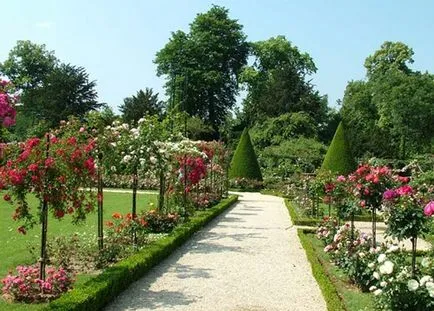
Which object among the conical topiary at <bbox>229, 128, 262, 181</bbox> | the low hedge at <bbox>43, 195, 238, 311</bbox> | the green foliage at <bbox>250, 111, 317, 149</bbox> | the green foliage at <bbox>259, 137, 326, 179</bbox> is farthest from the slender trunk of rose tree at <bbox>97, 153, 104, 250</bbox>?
the green foliage at <bbox>250, 111, 317, 149</bbox>

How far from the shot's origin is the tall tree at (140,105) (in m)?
45.1

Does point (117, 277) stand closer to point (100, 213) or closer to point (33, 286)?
point (33, 286)

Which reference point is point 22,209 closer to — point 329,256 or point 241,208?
A: point 329,256

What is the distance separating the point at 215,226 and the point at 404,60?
3737 centimetres

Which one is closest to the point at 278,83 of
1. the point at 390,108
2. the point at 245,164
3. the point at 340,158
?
the point at 390,108

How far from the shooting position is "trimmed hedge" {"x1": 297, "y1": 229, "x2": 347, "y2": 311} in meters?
7.10

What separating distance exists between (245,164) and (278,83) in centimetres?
1515

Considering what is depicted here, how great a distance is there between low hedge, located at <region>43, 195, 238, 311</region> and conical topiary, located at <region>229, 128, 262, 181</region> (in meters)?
19.7

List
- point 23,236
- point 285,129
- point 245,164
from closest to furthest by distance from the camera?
point 23,236, point 245,164, point 285,129

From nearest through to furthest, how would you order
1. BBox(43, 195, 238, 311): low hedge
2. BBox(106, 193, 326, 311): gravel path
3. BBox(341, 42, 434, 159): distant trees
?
BBox(43, 195, 238, 311): low hedge, BBox(106, 193, 326, 311): gravel path, BBox(341, 42, 434, 159): distant trees

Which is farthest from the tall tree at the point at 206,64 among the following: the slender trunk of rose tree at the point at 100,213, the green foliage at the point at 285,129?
the slender trunk of rose tree at the point at 100,213

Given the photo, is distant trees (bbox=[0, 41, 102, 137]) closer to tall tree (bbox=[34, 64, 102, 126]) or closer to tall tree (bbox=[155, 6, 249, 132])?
tall tree (bbox=[34, 64, 102, 126])

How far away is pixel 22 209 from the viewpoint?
7465mm

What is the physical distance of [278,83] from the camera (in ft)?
151
